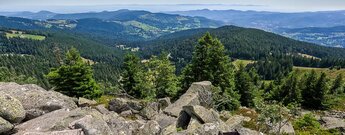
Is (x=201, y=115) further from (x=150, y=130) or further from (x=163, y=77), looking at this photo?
(x=163, y=77)

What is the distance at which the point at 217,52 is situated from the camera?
5947 centimetres

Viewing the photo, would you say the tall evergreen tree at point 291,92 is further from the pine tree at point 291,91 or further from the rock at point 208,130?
the rock at point 208,130

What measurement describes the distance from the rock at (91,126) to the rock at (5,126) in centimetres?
362

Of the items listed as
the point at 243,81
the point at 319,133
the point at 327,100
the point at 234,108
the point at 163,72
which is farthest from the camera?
the point at 327,100

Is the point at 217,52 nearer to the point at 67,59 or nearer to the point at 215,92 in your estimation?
the point at 215,92

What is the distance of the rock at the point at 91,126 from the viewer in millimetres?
18297

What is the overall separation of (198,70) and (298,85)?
38.5 metres

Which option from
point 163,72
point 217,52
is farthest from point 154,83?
point 217,52

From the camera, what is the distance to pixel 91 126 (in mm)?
18562

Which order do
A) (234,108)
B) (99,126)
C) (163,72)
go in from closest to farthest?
(99,126) → (234,108) → (163,72)

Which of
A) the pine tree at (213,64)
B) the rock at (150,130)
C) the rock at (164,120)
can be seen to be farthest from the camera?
the pine tree at (213,64)

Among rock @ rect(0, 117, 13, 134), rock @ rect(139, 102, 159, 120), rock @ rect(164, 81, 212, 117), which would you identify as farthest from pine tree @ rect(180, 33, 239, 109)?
rock @ rect(0, 117, 13, 134)

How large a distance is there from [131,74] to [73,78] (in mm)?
19146

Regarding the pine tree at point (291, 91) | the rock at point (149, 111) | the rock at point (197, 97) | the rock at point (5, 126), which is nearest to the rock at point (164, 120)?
the rock at point (149, 111)
